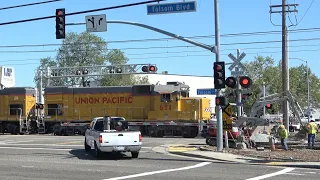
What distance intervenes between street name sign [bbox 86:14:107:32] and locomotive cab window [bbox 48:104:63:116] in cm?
2029

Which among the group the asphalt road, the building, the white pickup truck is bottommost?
the asphalt road

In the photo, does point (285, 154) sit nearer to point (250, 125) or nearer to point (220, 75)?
point (250, 125)

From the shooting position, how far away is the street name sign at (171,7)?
65.4 ft

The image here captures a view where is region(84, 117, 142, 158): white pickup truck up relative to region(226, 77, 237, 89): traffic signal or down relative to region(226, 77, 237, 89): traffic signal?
down

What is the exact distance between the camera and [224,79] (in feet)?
71.3

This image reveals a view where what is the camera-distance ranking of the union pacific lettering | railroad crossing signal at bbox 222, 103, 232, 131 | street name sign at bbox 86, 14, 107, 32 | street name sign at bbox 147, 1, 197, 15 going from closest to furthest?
street name sign at bbox 147, 1, 197, 15
street name sign at bbox 86, 14, 107, 32
railroad crossing signal at bbox 222, 103, 232, 131
the union pacific lettering

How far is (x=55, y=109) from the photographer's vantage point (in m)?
41.2

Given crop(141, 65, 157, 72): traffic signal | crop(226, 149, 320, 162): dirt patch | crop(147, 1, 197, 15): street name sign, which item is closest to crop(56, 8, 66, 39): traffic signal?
crop(147, 1, 197, 15): street name sign

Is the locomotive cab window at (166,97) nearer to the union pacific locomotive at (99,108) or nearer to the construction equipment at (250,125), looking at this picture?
the union pacific locomotive at (99,108)

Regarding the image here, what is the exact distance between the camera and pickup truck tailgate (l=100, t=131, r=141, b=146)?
19422 millimetres

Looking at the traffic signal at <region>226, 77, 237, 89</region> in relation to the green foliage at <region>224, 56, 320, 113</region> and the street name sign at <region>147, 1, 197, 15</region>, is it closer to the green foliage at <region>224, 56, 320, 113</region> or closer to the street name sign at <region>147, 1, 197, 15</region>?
the street name sign at <region>147, 1, 197, 15</region>

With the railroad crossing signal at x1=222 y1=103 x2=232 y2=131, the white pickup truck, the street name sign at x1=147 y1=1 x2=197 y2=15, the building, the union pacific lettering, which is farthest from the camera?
the building

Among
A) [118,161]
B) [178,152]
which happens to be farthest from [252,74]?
[118,161]

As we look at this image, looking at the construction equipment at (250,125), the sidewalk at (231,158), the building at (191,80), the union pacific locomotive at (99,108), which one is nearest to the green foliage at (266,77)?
the building at (191,80)
